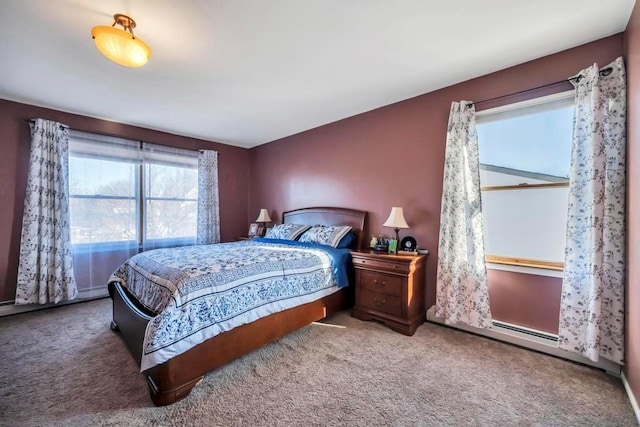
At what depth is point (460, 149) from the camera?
8.49 feet

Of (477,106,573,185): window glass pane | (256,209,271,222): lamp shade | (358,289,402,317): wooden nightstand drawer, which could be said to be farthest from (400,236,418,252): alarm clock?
(256,209,271,222): lamp shade

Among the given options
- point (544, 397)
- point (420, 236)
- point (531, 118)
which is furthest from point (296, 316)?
point (531, 118)

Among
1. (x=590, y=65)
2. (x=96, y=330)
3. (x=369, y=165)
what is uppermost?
(x=590, y=65)

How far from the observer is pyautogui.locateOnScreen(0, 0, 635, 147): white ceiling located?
5.68ft

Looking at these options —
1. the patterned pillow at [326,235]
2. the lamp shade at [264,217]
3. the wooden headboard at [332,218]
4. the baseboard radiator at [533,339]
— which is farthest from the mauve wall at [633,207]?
the lamp shade at [264,217]

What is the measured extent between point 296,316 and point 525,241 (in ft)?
7.05

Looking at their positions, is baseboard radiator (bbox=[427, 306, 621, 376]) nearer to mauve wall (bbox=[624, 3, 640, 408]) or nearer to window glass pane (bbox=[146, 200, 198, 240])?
mauve wall (bbox=[624, 3, 640, 408])

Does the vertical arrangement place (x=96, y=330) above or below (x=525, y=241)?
→ below

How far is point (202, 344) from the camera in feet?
6.02

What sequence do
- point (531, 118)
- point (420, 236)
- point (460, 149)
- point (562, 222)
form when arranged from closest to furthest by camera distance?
point (562, 222) < point (531, 118) < point (460, 149) < point (420, 236)

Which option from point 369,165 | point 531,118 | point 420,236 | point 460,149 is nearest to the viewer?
point 531,118

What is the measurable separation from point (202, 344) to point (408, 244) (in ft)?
7.07

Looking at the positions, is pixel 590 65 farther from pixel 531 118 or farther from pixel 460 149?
pixel 460 149

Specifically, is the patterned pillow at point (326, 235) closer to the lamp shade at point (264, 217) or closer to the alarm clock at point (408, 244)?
the alarm clock at point (408, 244)
